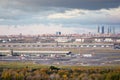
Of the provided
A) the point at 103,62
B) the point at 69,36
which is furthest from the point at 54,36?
the point at 103,62

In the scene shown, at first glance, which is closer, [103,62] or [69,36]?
[103,62]

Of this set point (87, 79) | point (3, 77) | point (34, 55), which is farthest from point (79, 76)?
point (34, 55)

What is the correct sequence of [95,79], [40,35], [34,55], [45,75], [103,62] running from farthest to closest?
[40,35], [34,55], [103,62], [45,75], [95,79]

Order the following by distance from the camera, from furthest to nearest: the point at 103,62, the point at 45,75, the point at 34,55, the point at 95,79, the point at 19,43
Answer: the point at 19,43
the point at 34,55
the point at 103,62
the point at 45,75
the point at 95,79

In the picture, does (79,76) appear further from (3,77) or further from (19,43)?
(19,43)

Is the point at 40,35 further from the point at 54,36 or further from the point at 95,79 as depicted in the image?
the point at 95,79

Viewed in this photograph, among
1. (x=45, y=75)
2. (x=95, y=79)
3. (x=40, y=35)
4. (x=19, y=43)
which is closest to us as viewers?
(x=95, y=79)

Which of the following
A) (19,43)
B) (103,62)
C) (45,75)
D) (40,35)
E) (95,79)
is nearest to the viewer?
(95,79)

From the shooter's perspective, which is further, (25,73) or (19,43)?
(19,43)
